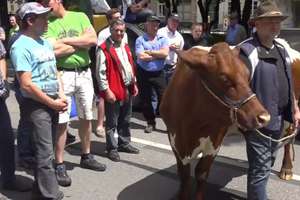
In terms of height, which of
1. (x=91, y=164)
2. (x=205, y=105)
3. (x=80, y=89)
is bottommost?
(x=91, y=164)

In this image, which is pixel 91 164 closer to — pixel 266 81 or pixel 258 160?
pixel 258 160

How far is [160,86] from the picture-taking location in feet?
25.0

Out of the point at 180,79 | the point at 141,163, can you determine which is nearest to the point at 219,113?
the point at 180,79

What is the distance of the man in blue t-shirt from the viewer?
24.3 ft

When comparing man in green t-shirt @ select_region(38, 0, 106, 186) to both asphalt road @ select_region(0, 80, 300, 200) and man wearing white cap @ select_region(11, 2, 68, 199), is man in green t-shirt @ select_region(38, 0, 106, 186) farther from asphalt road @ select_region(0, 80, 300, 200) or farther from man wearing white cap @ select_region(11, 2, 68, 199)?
man wearing white cap @ select_region(11, 2, 68, 199)

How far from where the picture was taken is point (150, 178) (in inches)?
217

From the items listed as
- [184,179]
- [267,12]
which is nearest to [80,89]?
[184,179]

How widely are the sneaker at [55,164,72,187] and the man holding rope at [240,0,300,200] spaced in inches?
80.2

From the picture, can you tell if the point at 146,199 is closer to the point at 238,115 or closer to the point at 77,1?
the point at 238,115

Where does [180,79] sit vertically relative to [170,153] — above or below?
above

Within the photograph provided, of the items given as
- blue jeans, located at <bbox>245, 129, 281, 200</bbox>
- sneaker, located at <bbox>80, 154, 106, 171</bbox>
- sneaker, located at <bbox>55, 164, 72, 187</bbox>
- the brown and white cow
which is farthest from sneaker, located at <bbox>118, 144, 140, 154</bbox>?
blue jeans, located at <bbox>245, 129, 281, 200</bbox>

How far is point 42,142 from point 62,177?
96cm

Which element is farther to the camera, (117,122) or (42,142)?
(117,122)

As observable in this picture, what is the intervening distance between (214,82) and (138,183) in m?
2.03
